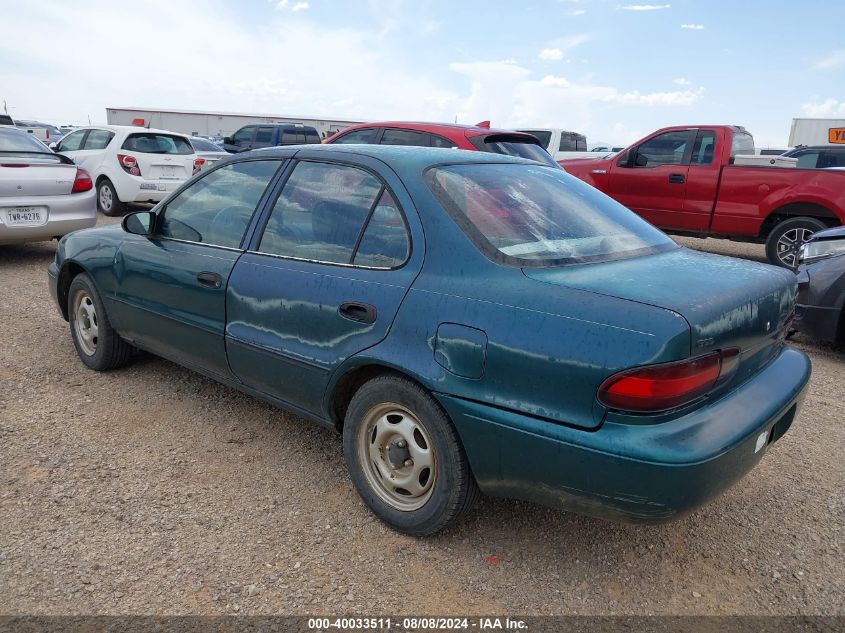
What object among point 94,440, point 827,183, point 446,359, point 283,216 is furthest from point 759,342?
point 827,183

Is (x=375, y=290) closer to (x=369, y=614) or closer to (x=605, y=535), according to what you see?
(x=369, y=614)

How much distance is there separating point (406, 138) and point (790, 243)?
4.92 m

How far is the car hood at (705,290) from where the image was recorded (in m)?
2.14

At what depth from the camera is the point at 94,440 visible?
3.45 meters

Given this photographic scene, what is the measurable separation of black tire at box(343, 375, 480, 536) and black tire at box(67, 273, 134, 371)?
2.17 m

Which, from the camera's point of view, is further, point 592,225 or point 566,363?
point 592,225

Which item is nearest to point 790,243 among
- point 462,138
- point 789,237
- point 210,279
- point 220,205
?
point 789,237

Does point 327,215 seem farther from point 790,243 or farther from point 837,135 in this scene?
point 837,135

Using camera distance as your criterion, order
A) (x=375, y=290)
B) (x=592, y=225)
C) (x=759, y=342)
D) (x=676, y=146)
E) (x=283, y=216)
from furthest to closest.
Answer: (x=676, y=146) → (x=283, y=216) → (x=592, y=225) → (x=375, y=290) → (x=759, y=342)

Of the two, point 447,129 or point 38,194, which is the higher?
point 447,129

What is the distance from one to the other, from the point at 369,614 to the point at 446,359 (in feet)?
3.01

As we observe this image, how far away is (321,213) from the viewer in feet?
9.83

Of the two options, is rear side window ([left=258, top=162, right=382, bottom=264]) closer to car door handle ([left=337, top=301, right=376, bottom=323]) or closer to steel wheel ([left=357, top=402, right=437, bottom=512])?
car door handle ([left=337, top=301, right=376, bottom=323])

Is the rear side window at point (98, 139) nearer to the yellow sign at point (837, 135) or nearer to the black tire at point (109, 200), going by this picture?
the black tire at point (109, 200)
